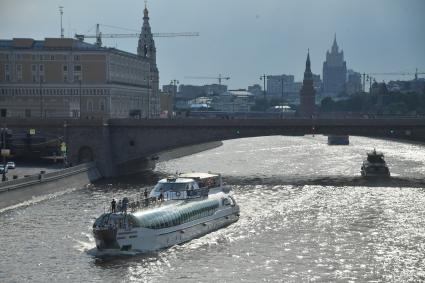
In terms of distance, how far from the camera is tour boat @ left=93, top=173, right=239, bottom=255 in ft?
211

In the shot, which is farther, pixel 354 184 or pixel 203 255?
pixel 354 184

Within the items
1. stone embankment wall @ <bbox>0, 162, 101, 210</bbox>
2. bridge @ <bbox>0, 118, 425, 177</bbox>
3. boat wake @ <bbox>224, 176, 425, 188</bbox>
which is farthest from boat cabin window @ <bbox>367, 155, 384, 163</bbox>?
stone embankment wall @ <bbox>0, 162, 101, 210</bbox>

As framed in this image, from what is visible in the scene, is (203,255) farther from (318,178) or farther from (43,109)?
(43,109)

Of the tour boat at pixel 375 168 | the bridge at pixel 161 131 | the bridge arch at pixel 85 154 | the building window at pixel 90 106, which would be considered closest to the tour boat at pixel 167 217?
the tour boat at pixel 375 168

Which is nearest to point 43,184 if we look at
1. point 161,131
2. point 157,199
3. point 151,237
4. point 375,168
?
point 157,199

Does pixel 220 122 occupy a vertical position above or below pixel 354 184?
above

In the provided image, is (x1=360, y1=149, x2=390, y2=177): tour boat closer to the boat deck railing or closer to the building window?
the boat deck railing

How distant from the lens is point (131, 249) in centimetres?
6500

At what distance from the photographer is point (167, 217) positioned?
68188 mm

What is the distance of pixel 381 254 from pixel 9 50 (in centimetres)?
12378

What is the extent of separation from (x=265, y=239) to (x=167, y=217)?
877 cm

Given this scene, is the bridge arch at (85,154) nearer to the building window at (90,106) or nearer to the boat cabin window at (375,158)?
the boat cabin window at (375,158)

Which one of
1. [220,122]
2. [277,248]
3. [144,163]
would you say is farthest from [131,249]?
[144,163]

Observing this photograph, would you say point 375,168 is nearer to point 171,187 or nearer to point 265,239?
point 171,187
